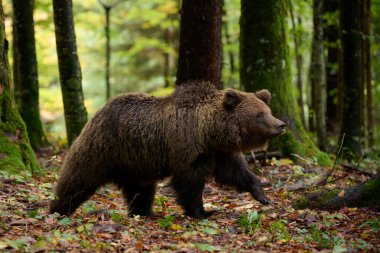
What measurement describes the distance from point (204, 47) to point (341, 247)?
18.3 ft

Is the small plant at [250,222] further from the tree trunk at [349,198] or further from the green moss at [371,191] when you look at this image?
the green moss at [371,191]

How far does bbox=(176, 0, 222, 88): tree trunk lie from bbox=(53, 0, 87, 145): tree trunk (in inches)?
105

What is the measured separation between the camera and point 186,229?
6.59 metres

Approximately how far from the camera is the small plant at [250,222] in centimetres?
651

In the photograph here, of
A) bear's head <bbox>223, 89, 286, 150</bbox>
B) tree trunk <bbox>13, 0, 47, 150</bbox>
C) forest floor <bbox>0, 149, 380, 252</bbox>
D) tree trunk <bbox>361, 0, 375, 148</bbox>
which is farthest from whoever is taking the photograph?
tree trunk <bbox>361, 0, 375, 148</bbox>

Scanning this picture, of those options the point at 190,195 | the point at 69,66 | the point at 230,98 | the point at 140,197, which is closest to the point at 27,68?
the point at 69,66

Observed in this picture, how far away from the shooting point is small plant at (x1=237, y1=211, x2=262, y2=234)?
21.3ft

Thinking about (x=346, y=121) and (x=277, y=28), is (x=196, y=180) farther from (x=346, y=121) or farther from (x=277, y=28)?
(x=346, y=121)

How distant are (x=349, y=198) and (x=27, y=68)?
9990 millimetres

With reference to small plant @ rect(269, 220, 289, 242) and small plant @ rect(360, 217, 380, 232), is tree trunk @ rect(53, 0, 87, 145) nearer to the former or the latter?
small plant @ rect(269, 220, 289, 242)

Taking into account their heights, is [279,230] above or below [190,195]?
below

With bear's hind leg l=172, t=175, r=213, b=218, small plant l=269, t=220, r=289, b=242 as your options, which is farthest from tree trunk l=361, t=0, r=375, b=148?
small plant l=269, t=220, r=289, b=242

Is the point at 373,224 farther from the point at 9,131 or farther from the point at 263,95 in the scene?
the point at 9,131

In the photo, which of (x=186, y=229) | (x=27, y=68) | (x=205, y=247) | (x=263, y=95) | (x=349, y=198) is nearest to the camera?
(x=205, y=247)
